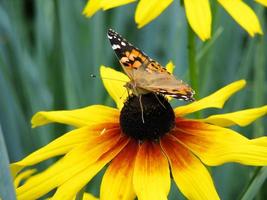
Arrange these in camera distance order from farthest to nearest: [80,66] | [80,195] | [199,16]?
[80,66] < [199,16] < [80,195]

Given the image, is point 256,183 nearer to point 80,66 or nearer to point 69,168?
point 69,168

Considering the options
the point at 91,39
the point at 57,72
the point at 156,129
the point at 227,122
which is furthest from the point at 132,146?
the point at 91,39

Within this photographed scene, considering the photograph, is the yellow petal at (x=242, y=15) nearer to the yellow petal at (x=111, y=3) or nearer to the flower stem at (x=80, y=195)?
the yellow petal at (x=111, y=3)

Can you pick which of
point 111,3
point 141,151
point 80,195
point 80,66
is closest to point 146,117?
point 141,151

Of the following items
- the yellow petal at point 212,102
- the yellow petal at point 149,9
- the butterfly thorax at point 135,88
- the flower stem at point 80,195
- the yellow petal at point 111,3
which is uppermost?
the yellow petal at point 111,3

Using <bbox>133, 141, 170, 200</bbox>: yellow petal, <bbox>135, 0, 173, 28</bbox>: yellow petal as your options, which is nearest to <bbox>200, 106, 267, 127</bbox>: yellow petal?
<bbox>133, 141, 170, 200</bbox>: yellow petal

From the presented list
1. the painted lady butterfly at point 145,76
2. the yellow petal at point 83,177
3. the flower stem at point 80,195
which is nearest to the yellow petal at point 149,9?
the painted lady butterfly at point 145,76

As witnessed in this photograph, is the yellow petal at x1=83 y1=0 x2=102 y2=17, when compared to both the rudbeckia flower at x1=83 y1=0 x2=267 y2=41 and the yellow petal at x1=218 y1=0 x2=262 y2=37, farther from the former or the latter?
the yellow petal at x1=218 y1=0 x2=262 y2=37
